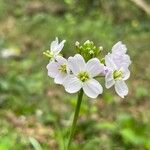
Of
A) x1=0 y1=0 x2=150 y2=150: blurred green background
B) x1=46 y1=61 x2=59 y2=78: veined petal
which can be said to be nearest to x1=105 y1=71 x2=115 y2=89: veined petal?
x1=46 y1=61 x2=59 y2=78: veined petal

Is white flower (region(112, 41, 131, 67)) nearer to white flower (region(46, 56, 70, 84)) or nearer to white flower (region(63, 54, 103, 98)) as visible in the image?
white flower (region(63, 54, 103, 98))

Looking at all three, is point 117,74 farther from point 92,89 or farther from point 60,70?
point 60,70

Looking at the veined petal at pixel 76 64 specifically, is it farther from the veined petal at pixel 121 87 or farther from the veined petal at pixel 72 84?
the veined petal at pixel 121 87

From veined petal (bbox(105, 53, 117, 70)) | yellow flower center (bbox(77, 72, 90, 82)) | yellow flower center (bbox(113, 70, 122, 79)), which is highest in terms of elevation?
veined petal (bbox(105, 53, 117, 70))

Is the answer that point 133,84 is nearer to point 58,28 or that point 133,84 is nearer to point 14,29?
point 58,28

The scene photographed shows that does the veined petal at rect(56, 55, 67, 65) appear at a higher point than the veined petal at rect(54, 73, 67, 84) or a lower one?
higher

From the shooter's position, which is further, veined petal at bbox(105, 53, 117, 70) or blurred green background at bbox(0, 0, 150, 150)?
blurred green background at bbox(0, 0, 150, 150)

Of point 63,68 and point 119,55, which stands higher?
point 119,55

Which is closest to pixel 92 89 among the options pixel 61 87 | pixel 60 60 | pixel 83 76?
pixel 83 76
